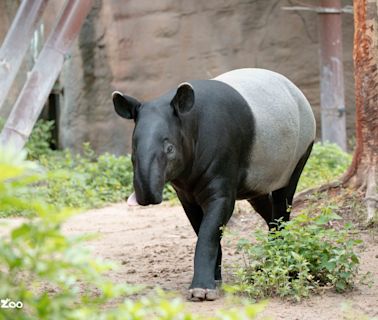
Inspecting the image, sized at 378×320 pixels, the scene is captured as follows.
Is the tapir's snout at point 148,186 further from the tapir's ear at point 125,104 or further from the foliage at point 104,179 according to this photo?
the foliage at point 104,179

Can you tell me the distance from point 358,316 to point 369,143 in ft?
10.9

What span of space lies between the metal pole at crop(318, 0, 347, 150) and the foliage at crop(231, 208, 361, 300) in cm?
656

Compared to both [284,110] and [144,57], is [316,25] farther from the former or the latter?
[284,110]

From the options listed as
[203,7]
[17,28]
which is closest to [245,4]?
[203,7]

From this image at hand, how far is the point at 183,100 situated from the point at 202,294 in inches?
47.2

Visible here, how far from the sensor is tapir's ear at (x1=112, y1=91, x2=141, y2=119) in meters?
5.43

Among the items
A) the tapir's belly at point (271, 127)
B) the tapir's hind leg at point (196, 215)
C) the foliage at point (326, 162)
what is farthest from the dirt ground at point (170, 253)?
the foliage at point (326, 162)

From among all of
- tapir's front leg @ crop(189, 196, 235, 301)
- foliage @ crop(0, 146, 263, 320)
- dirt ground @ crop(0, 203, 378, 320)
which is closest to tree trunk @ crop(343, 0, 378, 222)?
dirt ground @ crop(0, 203, 378, 320)

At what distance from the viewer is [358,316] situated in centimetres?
466

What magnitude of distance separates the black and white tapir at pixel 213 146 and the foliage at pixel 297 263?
231 millimetres

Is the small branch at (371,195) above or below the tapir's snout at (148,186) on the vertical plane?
below

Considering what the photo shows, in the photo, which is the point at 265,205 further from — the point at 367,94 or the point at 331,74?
the point at 331,74

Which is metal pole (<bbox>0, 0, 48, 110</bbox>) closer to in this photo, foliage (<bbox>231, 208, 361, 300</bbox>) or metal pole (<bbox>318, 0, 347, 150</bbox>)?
metal pole (<bbox>318, 0, 347, 150</bbox>)

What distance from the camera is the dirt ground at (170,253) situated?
495 cm
